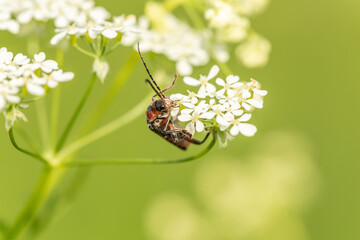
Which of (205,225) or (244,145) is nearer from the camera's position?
(205,225)

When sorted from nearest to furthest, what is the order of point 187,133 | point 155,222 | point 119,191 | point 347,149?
point 187,133 → point 155,222 → point 119,191 → point 347,149

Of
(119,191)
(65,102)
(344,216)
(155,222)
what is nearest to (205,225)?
(155,222)

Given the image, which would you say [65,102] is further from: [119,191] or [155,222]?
[155,222]

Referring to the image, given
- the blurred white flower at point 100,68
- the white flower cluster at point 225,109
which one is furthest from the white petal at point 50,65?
the white flower cluster at point 225,109

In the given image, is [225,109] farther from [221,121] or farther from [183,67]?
[183,67]

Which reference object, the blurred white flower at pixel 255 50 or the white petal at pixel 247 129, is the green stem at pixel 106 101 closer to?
the blurred white flower at pixel 255 50

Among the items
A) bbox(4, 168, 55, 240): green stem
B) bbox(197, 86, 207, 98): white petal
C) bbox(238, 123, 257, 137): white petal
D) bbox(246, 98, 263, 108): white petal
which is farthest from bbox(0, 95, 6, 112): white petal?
bbox(246, 98, 263, 108): white petal

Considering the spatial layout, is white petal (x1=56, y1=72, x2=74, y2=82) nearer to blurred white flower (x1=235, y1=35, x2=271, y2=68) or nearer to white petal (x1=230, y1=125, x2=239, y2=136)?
white petal (x1=230, y1=125, x2=239, y2=136)
